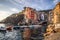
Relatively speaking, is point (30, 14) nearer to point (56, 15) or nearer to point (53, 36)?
point (56, 15)

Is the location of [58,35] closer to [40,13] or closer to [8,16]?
[40,13]

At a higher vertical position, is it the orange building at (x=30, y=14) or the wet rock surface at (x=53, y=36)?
the orange building at (x=30, y=14)

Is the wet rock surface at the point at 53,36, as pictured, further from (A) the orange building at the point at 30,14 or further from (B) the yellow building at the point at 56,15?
(A) the orange building at the point at 30,14

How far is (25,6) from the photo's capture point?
12.7ft

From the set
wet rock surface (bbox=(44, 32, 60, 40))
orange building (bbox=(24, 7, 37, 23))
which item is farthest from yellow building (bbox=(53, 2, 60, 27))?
orange building (bbox=(24, 7, 37, 23))

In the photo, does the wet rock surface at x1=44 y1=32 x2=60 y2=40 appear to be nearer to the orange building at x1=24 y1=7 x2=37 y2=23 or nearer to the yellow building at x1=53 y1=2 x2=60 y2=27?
the yellow building at x1=53 y1=2 x2=60 y2=27

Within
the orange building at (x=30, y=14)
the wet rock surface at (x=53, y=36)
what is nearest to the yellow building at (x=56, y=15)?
the wet rock surface at (x=53, y=36)

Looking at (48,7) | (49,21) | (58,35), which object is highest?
(48,7)

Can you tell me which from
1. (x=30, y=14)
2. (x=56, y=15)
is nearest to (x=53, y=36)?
(x=56, y=15)

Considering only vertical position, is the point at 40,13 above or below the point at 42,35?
above

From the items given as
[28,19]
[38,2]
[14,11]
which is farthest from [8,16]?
[38,2]

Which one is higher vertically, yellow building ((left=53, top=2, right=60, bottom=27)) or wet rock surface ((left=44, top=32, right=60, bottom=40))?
yellow building ((left=53, top=2, right=60, bottom=27))

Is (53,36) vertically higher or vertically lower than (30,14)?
lower

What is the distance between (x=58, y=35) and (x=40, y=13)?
538 mm
